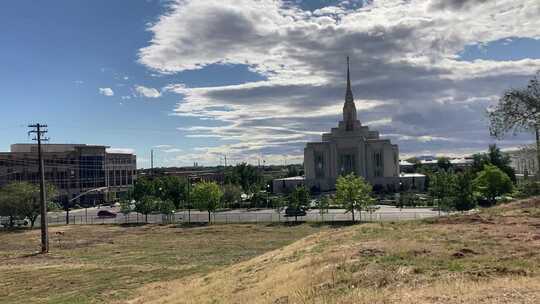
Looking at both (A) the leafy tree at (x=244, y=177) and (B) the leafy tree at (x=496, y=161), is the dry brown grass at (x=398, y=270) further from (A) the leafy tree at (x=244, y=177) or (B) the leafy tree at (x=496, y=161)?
(A) the leafy tree at (x=244, y=177)

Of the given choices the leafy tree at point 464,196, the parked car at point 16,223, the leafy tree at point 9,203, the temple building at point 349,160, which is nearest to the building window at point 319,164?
the temple building at point 349,160

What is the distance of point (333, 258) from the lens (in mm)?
18484

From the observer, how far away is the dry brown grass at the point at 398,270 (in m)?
12.6

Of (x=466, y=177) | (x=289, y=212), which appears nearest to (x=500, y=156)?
(x=466, y=177)

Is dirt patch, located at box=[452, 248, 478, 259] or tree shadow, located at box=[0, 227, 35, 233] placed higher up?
dirt patch, located at box=[452, 248, 478, 259]

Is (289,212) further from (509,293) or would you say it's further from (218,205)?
(509,293)

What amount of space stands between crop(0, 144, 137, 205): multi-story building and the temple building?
50.4m

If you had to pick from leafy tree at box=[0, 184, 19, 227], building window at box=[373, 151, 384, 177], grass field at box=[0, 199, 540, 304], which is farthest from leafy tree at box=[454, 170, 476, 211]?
building window at box=[373, 151, 384, 177]

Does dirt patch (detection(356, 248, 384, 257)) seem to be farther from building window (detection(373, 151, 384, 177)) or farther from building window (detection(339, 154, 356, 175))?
building window (detection(373, 151, 384, 177))

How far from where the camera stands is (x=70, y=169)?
122 metres

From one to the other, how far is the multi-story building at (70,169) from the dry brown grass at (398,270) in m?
97.0

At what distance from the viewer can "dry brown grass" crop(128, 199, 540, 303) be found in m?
12.6

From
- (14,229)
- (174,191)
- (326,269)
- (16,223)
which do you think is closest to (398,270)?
(326,269)

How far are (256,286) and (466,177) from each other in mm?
48952
